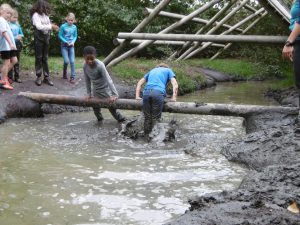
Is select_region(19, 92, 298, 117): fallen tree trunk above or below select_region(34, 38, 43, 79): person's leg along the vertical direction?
below

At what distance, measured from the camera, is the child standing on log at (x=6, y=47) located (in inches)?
344

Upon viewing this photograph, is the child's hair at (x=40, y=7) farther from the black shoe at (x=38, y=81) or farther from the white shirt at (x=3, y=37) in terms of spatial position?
the black shoe at (x=38, y=81)

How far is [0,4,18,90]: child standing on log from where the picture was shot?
873 centimetres

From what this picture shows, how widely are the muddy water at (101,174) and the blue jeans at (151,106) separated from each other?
1.55ft

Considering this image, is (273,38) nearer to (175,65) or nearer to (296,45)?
(296,45)

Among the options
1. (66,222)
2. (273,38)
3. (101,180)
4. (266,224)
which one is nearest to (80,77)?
A: (273,38)

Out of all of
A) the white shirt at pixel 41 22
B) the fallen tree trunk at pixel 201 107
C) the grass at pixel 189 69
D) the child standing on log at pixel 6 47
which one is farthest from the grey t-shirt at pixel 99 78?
the grass at pixel 189 69

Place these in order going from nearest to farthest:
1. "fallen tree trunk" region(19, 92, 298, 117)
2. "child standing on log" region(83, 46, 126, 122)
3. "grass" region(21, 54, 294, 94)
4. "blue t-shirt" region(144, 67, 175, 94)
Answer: "fallen tree trunk" region(19, 92, 298, 117) < "blue t-shirt" region(144, 67, 175, 94) < "child standing on log" region(83, 46, 126, 122) < "grass" region(21, 54, 294, 94)

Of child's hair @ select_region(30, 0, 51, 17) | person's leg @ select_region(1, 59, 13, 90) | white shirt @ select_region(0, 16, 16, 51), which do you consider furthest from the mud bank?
child's hair @ select_region(30, 0, 51, 17)

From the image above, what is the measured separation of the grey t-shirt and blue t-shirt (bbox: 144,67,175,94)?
0.72 m

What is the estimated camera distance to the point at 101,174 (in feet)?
16.9

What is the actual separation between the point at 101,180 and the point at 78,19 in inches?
562

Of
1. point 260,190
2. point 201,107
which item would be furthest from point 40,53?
point 260,190

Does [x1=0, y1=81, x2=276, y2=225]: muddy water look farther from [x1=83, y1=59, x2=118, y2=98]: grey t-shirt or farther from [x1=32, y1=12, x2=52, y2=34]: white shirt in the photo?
[x1=32, y1=12, x2=52, y2=34]: white shirt
